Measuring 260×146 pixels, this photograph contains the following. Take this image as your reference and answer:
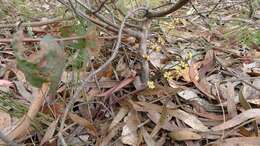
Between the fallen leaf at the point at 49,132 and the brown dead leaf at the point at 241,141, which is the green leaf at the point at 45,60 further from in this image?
the brown dead leaf at the point at 241,141

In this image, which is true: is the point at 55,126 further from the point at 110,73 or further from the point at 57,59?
the point at 57,59

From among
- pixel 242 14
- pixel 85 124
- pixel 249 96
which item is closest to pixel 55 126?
pixel 85 124

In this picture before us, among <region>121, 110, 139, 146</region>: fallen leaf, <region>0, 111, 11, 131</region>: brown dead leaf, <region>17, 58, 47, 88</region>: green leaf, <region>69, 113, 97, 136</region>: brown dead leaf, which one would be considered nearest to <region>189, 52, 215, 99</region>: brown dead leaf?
<region>121, 110, 139, 146</region>: fallen leaf

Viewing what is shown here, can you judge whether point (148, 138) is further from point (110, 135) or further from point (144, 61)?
point (144, 61)

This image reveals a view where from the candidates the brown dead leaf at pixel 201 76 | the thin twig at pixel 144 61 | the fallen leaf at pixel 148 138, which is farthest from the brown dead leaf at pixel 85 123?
the brown dead leaf at pixel 201 76

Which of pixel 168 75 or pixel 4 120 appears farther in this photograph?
pixel 168 75

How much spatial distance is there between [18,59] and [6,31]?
43.4 inches

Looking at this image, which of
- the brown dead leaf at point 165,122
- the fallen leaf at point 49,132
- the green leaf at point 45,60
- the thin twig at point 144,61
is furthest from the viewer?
the thin twig at point 144,61

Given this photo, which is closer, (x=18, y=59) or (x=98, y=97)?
(x=18, y=59)

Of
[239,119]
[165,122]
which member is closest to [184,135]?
[165,122]

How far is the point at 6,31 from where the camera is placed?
5.53 feet

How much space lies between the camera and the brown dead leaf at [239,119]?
1.26 meters

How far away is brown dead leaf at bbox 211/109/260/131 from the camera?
4.14ft

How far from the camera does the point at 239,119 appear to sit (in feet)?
4.19
